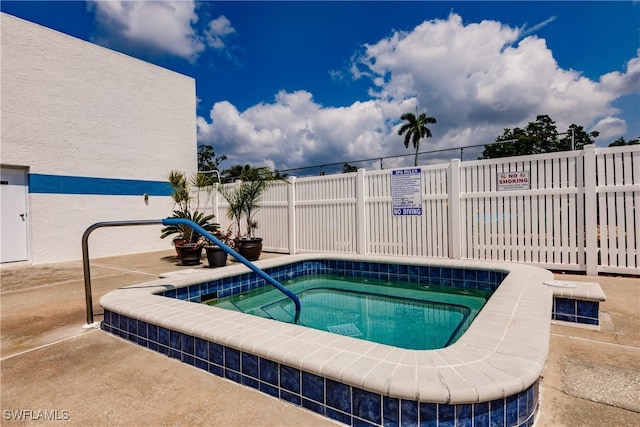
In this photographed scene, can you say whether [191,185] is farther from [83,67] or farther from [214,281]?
[214,281]

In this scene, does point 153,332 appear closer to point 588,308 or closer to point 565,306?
point 565,306

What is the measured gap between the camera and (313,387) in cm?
173

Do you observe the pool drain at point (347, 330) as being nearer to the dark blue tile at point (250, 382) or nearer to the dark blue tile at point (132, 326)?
the dark blue tile at point (250, 382)

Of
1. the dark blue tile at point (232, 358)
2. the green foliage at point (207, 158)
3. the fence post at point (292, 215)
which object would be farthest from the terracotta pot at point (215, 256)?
the green foliage at point (207, 158)

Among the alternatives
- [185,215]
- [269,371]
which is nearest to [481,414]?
[269,371]

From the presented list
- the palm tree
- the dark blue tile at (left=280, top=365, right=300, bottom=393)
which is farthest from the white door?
the palm tree

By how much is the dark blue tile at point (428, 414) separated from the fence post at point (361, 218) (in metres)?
5.73

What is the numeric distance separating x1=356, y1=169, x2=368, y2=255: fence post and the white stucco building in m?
7.34

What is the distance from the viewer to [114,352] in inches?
102

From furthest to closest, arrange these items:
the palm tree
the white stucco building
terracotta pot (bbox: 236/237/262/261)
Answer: the palm tree, the white stucco building, terracotta pot (bbox: 236/237/262/261)

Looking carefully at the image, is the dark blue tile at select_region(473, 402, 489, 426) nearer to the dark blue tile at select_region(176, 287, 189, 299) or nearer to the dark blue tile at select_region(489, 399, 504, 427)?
the dark blue tile at select_region(489, 399, 504, 427)

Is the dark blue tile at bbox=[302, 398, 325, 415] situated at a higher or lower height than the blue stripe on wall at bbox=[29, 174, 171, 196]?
lower

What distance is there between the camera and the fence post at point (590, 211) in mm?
5082

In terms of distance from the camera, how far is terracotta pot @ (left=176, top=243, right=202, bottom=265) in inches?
280
